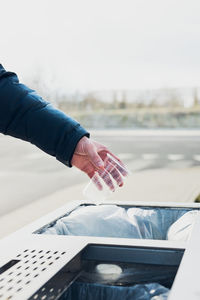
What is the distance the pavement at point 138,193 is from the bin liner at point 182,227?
248 cm

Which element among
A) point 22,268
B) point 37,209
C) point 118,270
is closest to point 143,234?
point 118,270

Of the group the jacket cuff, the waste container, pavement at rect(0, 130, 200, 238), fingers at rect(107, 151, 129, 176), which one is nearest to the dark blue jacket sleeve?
the jacket cuff

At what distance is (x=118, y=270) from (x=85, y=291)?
96mm

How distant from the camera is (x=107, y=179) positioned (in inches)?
51.3

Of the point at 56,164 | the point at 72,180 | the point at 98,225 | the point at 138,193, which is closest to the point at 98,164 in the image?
the point at 98,225

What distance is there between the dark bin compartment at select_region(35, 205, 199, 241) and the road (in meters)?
3.17

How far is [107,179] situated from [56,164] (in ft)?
26.1

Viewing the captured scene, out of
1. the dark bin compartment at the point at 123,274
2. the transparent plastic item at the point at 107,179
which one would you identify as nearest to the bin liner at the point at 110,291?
the dark bin compartment at the point at 123,274

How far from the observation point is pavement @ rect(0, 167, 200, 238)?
4.36 m

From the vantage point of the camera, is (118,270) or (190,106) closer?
(118,270)

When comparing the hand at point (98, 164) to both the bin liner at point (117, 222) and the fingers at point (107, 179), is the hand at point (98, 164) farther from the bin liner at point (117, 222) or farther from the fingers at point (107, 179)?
the bin liner at point (117, 222)

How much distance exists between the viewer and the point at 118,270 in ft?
3.85

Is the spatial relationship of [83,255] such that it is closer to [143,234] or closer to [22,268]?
[22,268]

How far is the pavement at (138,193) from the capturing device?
172 inches
